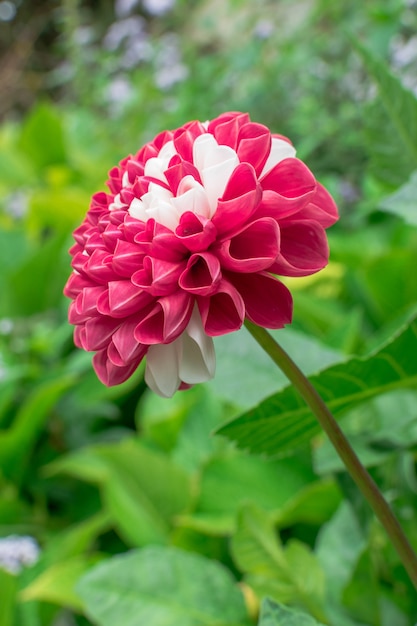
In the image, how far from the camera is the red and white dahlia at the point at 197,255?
31 centimetres

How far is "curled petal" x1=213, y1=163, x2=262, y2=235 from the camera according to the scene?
307 millimetres

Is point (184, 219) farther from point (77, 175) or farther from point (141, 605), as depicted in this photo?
point (77, 175)

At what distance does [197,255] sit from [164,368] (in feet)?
0.17

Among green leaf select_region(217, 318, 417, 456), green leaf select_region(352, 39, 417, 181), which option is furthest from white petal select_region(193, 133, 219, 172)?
green leaf select_region(352, 39, 417, 181)

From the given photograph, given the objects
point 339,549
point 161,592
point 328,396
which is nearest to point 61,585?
point 161,592

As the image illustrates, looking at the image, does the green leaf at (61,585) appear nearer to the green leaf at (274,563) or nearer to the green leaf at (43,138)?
the green leaf at (274,563)

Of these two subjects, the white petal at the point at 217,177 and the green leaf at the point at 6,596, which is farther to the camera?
the green leaf at the point at 6,596

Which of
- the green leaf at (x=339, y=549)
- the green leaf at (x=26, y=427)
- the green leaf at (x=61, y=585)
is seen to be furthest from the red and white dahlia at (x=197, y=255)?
the green leaf at (x=26, y=427)

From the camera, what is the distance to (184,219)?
1.05 ft

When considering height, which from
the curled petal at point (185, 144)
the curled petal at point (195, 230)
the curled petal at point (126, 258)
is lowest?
the curled petal at point (195, 230)

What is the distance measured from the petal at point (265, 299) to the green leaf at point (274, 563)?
10.9 inches

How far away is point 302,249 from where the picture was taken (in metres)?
0.33

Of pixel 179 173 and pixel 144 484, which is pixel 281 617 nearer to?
pixel 179 173

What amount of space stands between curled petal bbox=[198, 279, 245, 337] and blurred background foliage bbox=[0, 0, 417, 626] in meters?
0.14
